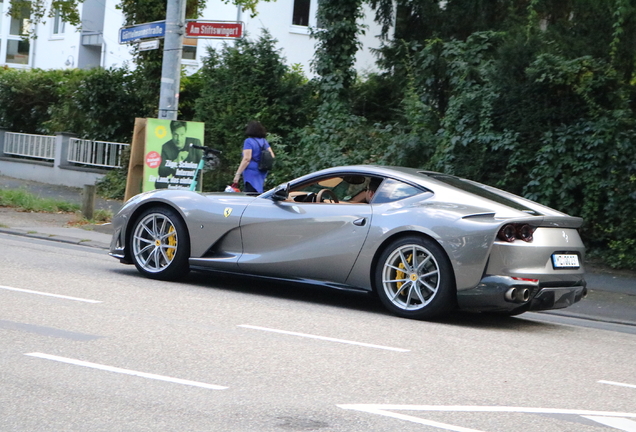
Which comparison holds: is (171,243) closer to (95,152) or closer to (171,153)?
(171,153)

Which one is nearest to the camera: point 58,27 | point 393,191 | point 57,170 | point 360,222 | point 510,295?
point 510,295

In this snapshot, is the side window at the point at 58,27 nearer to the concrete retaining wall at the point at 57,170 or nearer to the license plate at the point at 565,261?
the concrete retaining wall at the point at 57,170

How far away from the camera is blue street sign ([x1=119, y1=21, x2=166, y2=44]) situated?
13695mm

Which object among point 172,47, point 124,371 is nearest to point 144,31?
point 172,47

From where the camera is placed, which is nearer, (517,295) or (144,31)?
(517,295)

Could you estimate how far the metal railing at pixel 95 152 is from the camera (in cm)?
2183

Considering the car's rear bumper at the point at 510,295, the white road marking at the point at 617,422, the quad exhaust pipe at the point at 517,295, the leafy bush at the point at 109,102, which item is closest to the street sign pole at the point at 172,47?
the car's rear bumper at the point at 510,295

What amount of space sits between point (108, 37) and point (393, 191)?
33175mm

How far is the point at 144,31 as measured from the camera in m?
13.8

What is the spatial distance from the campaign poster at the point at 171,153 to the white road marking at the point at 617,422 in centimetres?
947

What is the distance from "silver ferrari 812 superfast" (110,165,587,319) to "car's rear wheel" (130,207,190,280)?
0.01 metres

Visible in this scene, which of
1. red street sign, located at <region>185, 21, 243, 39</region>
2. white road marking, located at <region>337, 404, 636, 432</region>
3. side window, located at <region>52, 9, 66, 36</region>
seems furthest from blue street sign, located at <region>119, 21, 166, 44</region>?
side window, located at <region>52, 9, 66, 36</region>

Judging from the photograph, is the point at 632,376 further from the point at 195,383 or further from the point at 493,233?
the point at 195,383

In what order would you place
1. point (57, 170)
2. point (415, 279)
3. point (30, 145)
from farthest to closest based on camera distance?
point (30, 145) → point (57, 170) → point (415, 279)
